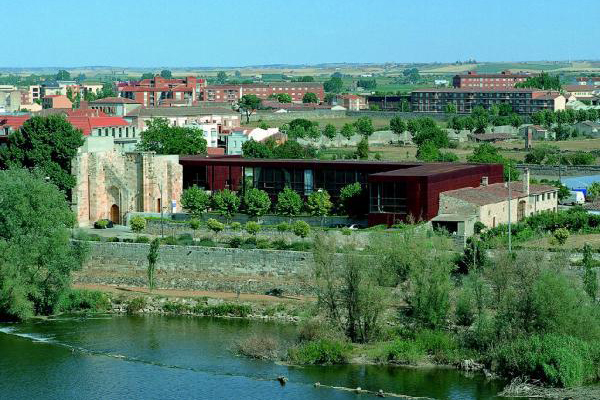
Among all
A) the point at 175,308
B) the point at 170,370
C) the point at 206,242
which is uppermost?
the point at 206,242

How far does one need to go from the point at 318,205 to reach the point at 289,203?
3.17 ft

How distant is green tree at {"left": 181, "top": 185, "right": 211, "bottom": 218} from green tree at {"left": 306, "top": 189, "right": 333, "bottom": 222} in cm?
356

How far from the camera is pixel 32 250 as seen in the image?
31.9m

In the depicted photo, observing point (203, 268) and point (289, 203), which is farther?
point (289, 203)

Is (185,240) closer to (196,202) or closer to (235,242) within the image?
(235,242)

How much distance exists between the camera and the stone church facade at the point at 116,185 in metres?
42.3

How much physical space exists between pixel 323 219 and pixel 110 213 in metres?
7.98

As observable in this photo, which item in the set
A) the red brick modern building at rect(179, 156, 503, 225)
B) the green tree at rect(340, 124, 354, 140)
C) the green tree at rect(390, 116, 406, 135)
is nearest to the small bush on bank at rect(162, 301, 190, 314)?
the red brick modern building at rect(179, 156, 503, 225)

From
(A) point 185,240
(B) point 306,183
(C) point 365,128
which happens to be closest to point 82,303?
(A) point 185,240

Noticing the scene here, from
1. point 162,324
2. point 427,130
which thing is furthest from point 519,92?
point 162,324

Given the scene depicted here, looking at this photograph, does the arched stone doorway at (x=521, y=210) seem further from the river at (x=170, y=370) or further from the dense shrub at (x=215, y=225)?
the river at (x=170, y=370)

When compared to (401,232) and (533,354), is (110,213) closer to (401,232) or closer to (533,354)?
(401,232)

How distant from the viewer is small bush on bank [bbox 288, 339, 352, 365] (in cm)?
2712

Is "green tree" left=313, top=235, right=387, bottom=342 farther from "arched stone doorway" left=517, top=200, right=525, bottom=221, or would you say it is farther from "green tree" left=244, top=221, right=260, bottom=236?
"arched stone doorway" left=517, top=200, right=525, bottom=221
